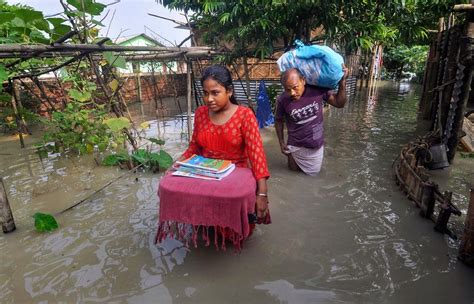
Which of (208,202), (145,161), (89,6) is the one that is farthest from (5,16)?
(145,161)

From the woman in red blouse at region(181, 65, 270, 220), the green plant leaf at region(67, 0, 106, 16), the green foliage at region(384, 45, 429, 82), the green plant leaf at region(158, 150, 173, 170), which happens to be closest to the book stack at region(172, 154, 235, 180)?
the woman in red blouse at region(181, 65, 270, 220)

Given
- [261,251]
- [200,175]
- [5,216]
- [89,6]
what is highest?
[89,6]

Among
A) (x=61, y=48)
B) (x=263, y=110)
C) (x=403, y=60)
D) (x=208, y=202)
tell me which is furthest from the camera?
(x=403, y=60)

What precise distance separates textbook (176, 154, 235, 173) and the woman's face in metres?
0.44

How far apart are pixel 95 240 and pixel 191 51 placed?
3171 millimetres

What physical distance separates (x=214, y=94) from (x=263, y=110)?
5.65m

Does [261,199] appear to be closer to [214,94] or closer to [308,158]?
[214,94]

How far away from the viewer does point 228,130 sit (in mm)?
2613

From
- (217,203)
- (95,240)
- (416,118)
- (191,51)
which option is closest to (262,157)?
(217,203)

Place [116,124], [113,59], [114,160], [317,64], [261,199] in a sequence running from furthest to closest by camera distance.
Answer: [114,160], [116,124], [317,64], [113,59], [261,199]

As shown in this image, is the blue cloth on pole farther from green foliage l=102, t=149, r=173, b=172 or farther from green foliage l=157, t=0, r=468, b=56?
green foliage l=102, t=149, r=173, b=172

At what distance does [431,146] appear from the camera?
480 centimetres

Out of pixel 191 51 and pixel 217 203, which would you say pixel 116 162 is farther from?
pixel 217 203

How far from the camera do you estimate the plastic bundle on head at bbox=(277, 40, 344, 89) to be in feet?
13.4
